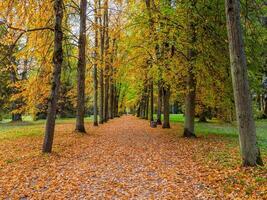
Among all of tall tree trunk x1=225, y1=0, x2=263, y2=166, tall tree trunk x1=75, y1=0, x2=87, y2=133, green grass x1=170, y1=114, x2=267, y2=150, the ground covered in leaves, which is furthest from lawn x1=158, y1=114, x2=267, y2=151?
tall tree trunk x1=75, y1=0, x2=87, y2=133

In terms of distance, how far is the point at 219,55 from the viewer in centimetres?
1343

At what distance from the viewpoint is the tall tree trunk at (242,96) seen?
776cm

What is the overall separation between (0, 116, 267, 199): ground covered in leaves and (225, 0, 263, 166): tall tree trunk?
1.46 feet

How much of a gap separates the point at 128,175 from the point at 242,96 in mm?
3340

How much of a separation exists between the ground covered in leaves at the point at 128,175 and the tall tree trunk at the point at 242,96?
0.45 meters

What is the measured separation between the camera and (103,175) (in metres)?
7.90

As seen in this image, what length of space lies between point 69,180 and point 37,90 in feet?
25.4

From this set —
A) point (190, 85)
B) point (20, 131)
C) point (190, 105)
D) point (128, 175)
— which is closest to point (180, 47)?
point (190, 85)

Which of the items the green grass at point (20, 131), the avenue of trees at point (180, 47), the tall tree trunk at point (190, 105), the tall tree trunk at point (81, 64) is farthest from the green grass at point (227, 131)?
the green grass at point (20, 131)

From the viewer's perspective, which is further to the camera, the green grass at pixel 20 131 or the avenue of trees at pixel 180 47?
the green grass at pixel 20 131

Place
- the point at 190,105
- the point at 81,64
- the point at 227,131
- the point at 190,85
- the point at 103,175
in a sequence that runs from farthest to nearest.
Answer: the point at 227,131
the point at 81,64
the point at 190,105
the point at 190,85
the point at 103,175

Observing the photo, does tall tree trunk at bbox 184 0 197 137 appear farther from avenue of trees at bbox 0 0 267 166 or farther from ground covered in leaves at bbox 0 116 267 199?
ground covered in leaves at bbox 0 116 267 199

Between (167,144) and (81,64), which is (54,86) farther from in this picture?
(81,64)

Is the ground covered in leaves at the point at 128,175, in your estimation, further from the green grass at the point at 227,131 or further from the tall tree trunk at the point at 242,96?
the green grass at the point at 227,131
